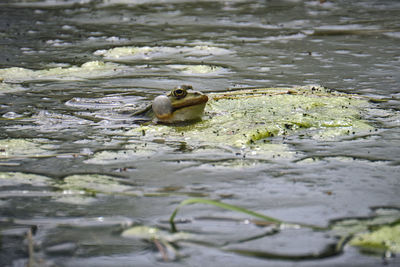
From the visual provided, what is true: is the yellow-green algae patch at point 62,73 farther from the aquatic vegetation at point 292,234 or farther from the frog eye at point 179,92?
the aquatic vegetation at point 292,234

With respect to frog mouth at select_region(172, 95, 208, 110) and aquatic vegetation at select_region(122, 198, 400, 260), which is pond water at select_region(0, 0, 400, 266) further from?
frog mouth at select_region(172, 95, 208, 110)

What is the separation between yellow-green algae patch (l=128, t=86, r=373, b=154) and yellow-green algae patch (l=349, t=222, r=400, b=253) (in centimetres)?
129

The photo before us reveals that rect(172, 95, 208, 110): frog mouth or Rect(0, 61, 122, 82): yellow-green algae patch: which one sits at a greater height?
Rect(0, 61, 122, 82): yellow-green algae patch

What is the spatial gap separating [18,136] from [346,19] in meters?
6.60

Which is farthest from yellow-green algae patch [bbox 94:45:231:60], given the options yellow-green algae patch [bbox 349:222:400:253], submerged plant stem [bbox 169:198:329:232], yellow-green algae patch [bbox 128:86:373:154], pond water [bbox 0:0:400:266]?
yellow-green algae patch [bbox 349:222:400:253]

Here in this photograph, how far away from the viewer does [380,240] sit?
2.52 meters

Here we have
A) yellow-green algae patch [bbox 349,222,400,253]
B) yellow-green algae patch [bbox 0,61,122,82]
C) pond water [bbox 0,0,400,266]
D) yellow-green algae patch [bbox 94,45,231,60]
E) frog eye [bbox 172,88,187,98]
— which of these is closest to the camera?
yellow-green algae patch [bbox 349,222,400,253]

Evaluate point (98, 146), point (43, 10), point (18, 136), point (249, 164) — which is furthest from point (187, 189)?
point (43, 10)

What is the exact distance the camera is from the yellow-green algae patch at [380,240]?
2473 millimetres

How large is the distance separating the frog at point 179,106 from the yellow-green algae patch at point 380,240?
2.06m

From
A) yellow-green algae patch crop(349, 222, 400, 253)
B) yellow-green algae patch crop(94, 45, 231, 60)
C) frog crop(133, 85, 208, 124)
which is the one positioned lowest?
yellow-green algae patch crop(349, 222, 400, 253)

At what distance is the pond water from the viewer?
259 cm

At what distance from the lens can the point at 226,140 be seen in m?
4.05

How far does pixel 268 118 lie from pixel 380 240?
6.75 feet
